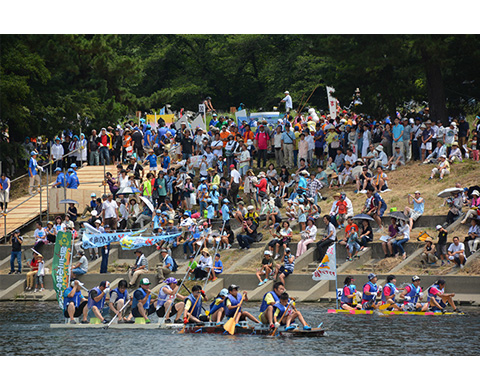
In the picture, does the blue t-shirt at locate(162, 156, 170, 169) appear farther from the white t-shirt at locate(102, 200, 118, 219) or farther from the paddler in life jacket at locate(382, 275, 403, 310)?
the paddler in life jacket at locate(382, 275, 403, 310)

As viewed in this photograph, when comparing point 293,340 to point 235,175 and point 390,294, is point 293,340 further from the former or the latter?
point 235,175

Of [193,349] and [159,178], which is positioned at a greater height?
[159,178]

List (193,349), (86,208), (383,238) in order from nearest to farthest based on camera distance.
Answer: (193,349) → (383,238) → (86,208)

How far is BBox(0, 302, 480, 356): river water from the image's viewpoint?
19094 millimetres

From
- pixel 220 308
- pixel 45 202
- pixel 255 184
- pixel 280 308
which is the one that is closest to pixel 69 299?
pixel 220 308

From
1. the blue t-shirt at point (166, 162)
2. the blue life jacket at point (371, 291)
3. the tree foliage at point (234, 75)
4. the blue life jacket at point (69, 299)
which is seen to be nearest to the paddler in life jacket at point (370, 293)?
the blue life jacket at point (371, 291)

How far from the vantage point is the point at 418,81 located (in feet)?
120

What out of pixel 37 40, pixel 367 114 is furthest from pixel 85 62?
pixel 367 114

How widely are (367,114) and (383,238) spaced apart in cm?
1209

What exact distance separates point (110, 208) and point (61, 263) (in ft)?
20.0

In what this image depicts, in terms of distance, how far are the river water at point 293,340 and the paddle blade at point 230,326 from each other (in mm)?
201

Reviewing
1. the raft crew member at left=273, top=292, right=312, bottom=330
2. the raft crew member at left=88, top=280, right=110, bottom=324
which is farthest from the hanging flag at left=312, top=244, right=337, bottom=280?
the raft crew member at left=88, top=280, right=110, bottom=324

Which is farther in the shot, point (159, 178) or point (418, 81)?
point (418, 81)

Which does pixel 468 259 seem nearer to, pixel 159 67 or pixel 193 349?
pixel 193 349
